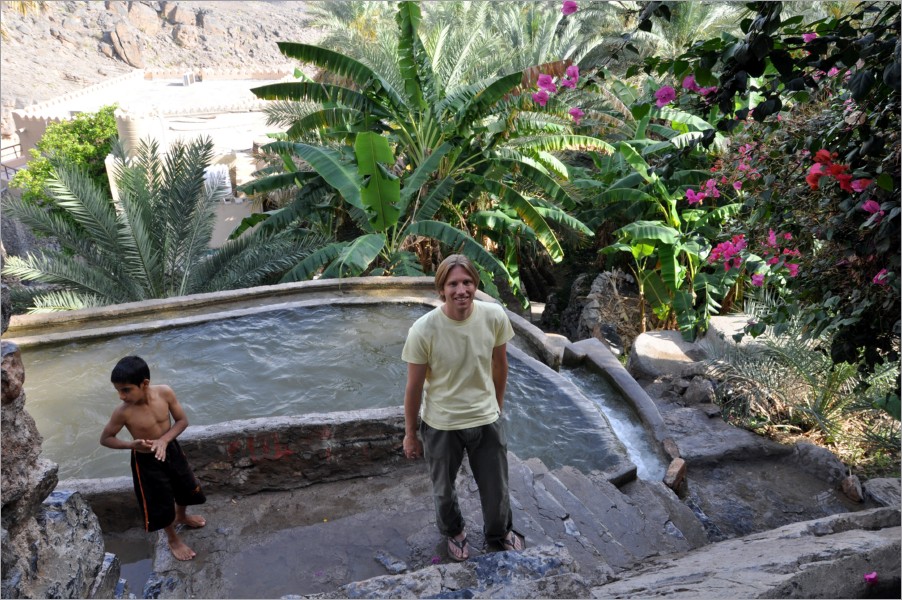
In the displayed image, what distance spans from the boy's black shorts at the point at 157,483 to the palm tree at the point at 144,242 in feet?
20.0

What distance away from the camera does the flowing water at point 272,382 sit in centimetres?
593

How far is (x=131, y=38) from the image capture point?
2447 inches

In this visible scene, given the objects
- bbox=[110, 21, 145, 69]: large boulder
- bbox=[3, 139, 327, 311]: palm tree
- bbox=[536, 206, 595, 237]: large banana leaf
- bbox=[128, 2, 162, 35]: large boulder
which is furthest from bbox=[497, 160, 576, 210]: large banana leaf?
bbox=[128, 2, 162, 35]: large boulder

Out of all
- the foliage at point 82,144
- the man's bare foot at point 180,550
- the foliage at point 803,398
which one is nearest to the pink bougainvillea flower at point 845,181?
the man's bare foot at point 180,550

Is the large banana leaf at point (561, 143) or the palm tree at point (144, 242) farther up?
the large banana leaf at point (561, 143)

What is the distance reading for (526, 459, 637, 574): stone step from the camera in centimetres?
425

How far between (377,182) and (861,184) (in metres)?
7.49

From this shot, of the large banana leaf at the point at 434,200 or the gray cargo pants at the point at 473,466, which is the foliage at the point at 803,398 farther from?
the large banana leaf at the point at 434,200

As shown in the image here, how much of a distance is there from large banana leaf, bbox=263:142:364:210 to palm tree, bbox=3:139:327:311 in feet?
4.36

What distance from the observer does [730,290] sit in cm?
1195

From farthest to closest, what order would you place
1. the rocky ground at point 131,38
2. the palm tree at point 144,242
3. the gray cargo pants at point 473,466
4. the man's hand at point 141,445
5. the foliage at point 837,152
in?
the rocky ground at point 131,38 < the palm tree at point 144,242 < the man's hand at point 141,445 < the gray cargo pants at point 473,466 < the foliage at point 837,152

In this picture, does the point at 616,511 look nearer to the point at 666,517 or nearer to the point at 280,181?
the point at 666,517

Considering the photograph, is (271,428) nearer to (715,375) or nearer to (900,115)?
(900,115)

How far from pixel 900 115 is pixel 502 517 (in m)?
2.56
